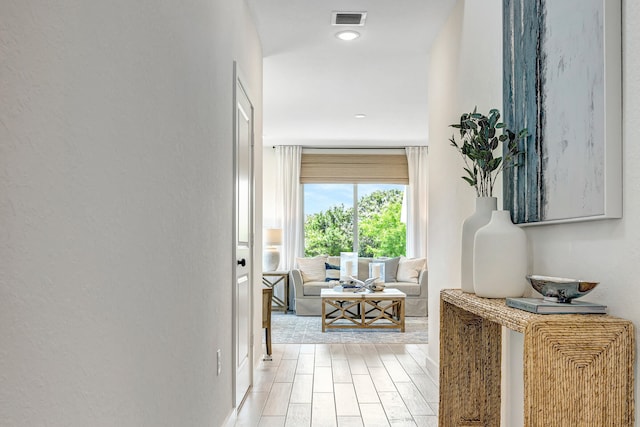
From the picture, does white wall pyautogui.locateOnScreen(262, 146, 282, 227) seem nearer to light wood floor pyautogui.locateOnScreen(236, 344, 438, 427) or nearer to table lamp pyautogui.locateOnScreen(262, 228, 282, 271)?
table lamp pyautogui.locateOnScreen(262, 228, 282, 271)

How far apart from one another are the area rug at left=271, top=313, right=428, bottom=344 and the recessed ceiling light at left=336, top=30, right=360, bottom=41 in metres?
3.15

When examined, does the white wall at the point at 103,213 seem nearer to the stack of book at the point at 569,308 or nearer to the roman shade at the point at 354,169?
the stack of book at the point at 569,308

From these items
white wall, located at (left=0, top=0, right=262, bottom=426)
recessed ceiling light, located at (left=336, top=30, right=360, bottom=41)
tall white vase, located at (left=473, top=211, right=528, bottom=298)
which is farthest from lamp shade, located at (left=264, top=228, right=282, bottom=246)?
tall white vase, located at (left=473, top=211, right=528, bottom=298)

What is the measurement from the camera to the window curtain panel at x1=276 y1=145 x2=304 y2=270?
31.2 ft

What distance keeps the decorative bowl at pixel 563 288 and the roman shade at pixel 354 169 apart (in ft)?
25.2

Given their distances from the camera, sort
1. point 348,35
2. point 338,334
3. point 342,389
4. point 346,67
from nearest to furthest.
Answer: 1. point 342,389
2. point 348,35
3. point 346,67
4. point 338,334

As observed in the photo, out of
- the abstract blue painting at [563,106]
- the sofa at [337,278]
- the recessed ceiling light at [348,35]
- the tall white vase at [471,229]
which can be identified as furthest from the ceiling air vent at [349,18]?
the sofa at [337,278]

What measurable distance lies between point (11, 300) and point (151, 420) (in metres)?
0.95

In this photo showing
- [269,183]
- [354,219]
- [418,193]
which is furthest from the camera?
[354,219]

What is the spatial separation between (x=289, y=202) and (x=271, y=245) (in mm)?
909

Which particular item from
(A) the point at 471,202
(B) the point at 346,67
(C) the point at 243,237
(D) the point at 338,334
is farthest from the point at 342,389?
(B) the point at 346,67

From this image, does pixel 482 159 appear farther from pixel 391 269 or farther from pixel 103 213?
pixel 391 269

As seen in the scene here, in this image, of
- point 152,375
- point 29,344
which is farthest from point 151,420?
point 29,344

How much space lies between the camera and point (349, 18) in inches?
163
